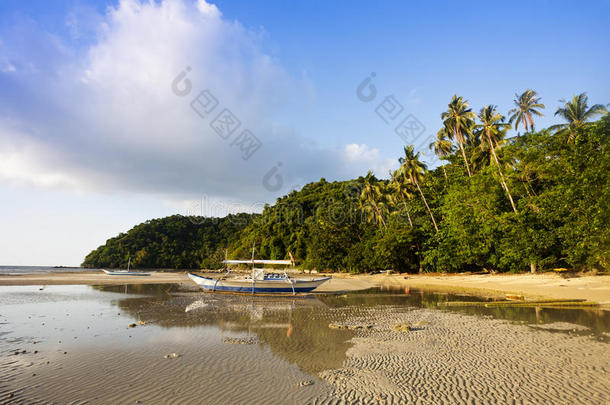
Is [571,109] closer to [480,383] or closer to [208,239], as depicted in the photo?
[480,383]

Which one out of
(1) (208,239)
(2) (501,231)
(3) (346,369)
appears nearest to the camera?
(3) (346,369)

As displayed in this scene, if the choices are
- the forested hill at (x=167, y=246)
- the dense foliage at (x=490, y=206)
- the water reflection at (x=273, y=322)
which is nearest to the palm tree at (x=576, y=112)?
the dense foliage at (x=490, y=206)

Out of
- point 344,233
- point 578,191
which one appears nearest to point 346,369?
point 578,191

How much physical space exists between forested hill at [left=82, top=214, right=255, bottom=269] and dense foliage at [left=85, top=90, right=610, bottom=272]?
178ft

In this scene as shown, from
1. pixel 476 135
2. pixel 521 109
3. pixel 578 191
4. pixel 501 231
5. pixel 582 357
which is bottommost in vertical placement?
pixel 582 357

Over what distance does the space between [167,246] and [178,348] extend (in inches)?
4452

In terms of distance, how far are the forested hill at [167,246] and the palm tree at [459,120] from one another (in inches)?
3014

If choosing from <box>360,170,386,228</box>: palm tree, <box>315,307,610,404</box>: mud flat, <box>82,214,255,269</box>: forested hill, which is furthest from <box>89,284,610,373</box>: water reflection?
<box>82,214,255,269</box>: forested hill

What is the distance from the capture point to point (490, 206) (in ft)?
107

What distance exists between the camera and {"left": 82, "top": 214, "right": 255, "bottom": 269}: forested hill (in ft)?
353

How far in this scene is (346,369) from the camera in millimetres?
8023

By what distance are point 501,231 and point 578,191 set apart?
9096 millimetres

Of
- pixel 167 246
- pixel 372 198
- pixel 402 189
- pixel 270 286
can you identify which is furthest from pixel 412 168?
pixel 167 246

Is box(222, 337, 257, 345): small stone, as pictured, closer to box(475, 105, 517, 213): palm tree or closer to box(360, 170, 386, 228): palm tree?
box(475, 105, 517, 213): palm tree
